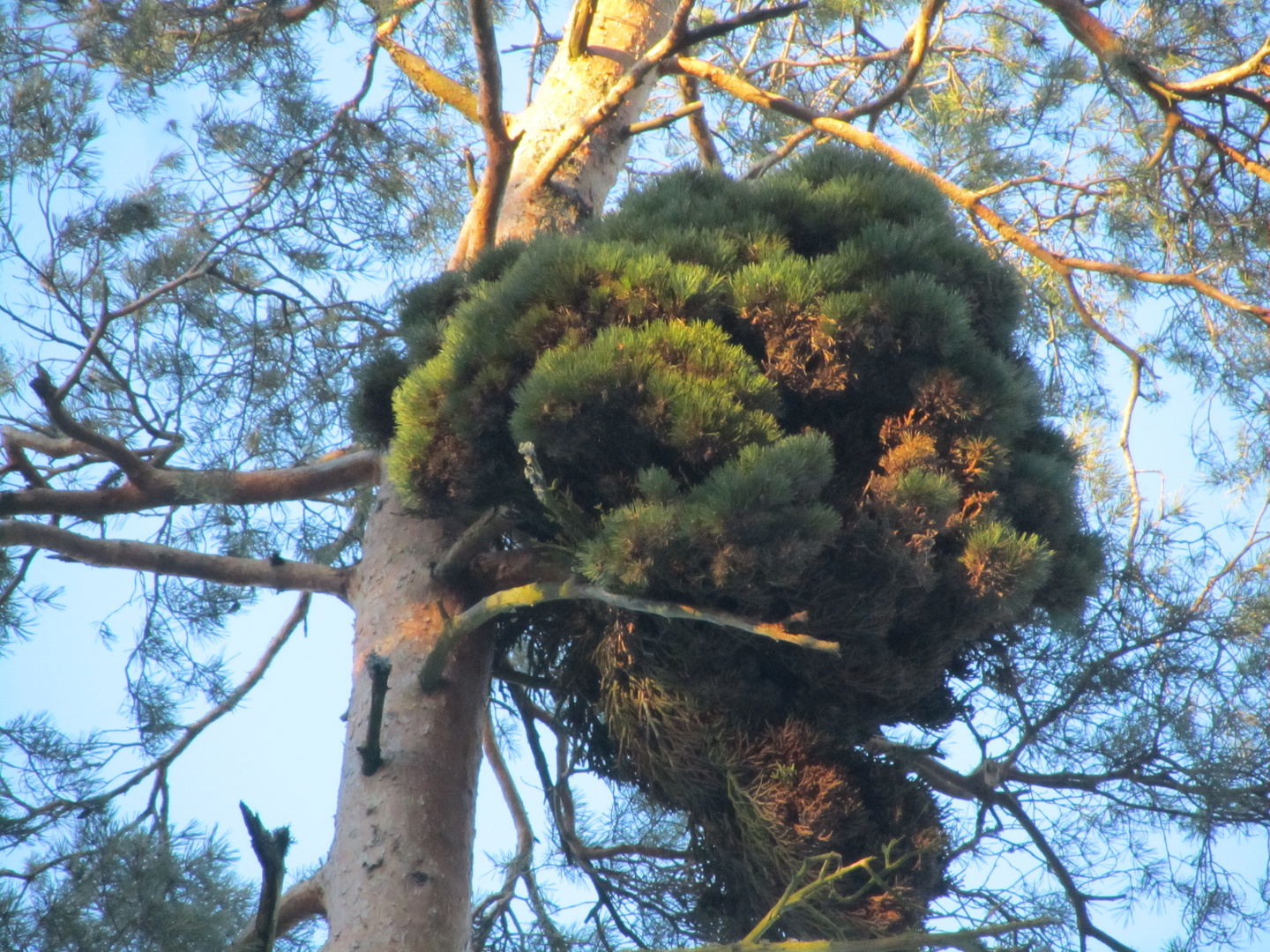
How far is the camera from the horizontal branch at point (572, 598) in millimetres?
2098

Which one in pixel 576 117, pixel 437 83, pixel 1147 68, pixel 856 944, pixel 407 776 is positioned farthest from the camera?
pixel 437 83

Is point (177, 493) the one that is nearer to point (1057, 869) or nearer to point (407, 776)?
point (407, 776)

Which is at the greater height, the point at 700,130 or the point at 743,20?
the point at 700,130

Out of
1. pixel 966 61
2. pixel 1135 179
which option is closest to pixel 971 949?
pixel 1135 179

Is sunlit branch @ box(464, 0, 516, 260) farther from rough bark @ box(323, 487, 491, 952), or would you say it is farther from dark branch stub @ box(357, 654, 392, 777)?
dark branch stub @ box(357, 654, 392, 777)

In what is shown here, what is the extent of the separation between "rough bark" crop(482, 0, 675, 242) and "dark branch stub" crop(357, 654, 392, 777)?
1593 millimetres

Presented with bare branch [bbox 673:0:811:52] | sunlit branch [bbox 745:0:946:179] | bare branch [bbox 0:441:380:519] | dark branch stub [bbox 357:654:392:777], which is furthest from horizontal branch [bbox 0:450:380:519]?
sunlit branch [bbox 745:0:946:179]

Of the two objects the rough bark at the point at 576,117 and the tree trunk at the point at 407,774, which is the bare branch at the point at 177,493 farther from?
the rough bark at the point at 576,117

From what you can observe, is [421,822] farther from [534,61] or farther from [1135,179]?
[534,61]

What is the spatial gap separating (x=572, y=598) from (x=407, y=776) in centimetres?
60

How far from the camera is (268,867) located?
5.60ft

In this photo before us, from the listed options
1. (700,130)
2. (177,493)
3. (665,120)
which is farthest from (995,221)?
(177,493)

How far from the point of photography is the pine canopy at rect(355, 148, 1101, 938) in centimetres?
220

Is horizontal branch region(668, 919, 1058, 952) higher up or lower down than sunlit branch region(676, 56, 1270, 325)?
lower down
